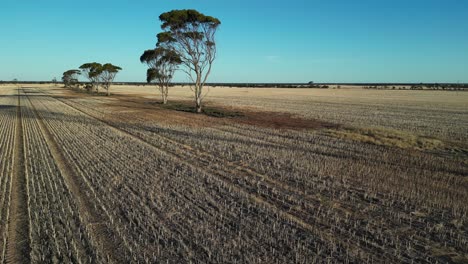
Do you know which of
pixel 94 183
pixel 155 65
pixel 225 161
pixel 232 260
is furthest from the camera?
pixel 155 65

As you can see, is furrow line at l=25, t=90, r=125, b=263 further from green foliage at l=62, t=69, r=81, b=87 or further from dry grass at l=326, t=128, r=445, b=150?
green foliage at l=62, t=69, r=81, b=87

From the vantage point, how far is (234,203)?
8469 millimetres

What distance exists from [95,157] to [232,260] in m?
9.56

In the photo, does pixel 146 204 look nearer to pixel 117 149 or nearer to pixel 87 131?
pixel 117 149

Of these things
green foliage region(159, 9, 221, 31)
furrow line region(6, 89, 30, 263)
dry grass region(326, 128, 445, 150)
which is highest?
green foliage region(159, 9, 221, 31)

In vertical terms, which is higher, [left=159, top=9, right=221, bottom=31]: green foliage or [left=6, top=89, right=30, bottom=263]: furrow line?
[left=159, top=9, right=221, bottom=31]: green foliage

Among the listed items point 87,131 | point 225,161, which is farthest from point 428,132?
point 87,131

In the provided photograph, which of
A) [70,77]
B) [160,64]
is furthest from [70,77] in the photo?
[160,64]

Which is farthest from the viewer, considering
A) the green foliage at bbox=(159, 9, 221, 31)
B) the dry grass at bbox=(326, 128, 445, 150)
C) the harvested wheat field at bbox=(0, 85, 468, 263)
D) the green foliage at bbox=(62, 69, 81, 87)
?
the green foliage at bbox=(62, 69, 81, 87)

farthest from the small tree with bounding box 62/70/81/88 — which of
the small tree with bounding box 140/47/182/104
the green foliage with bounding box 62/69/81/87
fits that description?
the small tree with bounding box 140/47/182/104

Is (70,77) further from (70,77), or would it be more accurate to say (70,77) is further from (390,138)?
(390,138)

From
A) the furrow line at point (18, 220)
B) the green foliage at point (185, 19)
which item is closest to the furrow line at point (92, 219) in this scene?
the furrow line at point (18, 220)

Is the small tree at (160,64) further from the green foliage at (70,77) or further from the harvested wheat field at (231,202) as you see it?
the green foliage at (70,77)

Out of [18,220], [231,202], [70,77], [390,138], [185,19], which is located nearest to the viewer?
[18,220]
